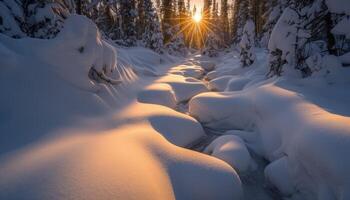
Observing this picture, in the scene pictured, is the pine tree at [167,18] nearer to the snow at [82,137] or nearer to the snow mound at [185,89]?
the snow mound at [185,89]

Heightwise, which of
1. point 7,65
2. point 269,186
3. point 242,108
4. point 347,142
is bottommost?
point 269,186

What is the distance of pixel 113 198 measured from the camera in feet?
8.39

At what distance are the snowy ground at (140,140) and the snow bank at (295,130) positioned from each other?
0.02m

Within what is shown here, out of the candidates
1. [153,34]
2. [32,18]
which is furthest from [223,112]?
[153,34]

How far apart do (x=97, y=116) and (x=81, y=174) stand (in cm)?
249

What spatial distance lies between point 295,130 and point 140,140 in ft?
10.0

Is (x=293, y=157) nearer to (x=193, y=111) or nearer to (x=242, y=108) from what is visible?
(x=242, y=108)

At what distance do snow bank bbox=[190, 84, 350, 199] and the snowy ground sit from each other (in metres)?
0.02

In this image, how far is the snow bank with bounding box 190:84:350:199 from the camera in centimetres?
353

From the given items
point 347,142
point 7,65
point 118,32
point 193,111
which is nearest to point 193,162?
point 347,142

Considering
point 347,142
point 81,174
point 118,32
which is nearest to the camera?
point 81,174

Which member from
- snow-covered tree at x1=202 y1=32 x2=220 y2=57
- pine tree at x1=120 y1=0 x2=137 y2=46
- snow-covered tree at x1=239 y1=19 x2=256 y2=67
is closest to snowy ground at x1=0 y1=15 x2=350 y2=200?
snow-covered tree at x1=239 y1=19 x2=256 y2=67

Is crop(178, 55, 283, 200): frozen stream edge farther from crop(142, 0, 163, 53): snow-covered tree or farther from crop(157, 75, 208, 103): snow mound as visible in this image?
crop(142, 0, 163, 53): snow-covered tree

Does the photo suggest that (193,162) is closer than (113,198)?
No
